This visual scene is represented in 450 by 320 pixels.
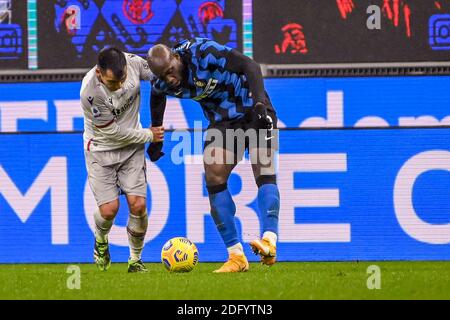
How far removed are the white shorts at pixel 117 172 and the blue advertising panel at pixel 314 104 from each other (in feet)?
6.82

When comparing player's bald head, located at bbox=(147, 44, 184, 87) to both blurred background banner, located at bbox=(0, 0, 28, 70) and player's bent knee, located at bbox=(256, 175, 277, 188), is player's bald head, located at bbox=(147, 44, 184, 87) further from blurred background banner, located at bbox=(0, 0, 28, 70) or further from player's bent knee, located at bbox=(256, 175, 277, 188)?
blurred background banner, located at bbox=(0, 0, 28, 70)

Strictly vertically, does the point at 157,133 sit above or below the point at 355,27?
below

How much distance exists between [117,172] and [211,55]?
1.32 m

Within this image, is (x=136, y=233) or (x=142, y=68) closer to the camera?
(x=142, y=68)

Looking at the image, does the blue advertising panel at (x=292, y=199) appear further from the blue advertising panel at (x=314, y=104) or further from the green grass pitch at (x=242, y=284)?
the green grass pitch at (x=242, y=284)

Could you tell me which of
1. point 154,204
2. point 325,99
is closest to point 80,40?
point 154,204

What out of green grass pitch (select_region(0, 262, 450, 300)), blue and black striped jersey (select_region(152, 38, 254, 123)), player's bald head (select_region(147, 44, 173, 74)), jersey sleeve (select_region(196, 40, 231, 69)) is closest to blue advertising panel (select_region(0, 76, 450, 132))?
green grass pitch (select_region(0, 262, 450, 300))

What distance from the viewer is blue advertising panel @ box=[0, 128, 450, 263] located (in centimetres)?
986

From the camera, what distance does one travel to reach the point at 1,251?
1032 cm

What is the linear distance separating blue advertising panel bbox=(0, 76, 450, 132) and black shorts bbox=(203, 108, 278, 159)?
2.46 m

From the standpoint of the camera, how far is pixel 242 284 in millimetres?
6543

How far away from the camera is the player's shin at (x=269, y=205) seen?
716 centimetres

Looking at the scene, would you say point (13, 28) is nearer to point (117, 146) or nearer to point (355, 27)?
point (117, 146)

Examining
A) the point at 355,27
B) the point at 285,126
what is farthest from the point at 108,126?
the point at 355,27
